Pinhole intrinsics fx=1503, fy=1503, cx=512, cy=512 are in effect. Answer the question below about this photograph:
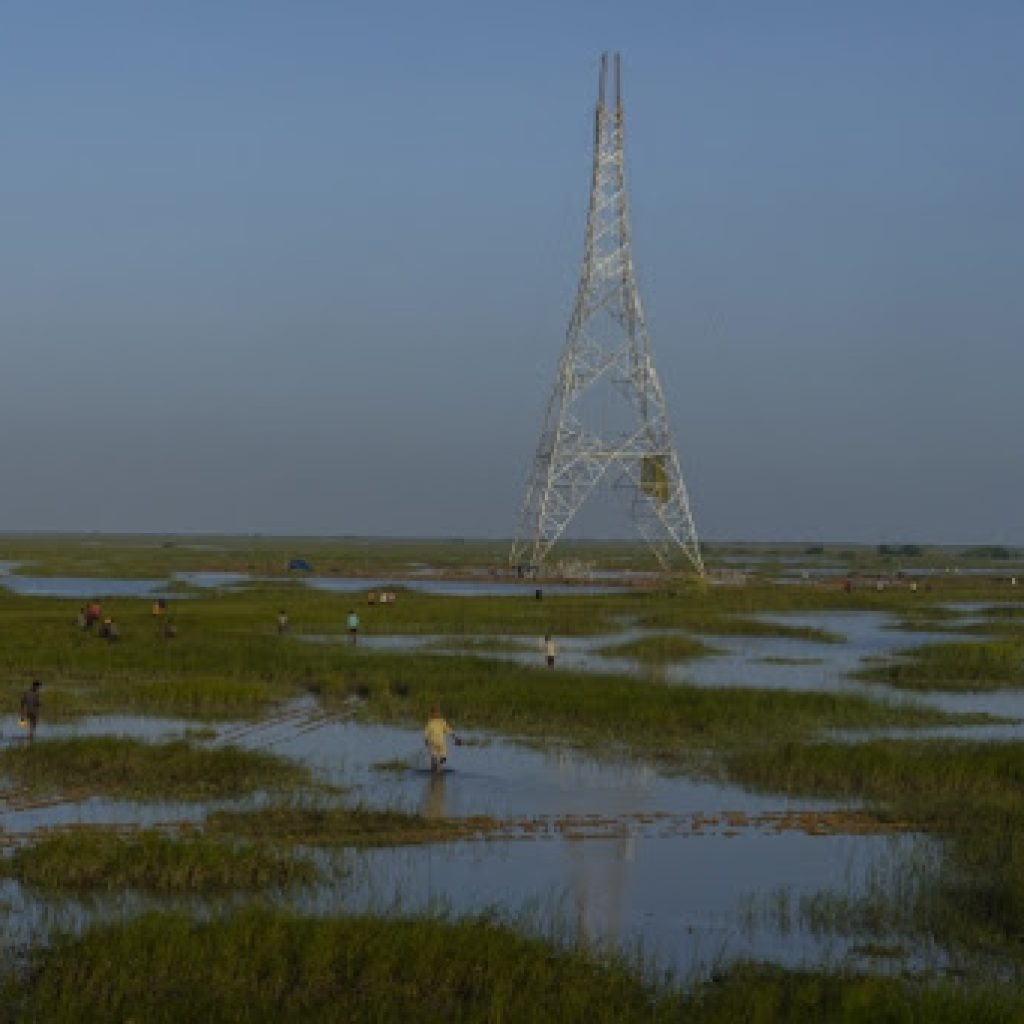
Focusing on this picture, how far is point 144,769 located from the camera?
2056 centimetres

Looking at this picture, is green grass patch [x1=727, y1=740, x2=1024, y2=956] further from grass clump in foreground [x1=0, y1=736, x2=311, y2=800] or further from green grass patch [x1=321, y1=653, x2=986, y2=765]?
grass clump in foreground [x1=0, y1=736, x2=311, y2=800]

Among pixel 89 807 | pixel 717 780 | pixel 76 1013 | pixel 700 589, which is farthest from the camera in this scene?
→ pixel 700 589

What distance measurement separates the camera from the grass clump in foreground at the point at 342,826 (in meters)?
16.8

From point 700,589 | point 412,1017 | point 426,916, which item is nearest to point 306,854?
point 426,916

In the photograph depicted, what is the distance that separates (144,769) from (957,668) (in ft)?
77.8

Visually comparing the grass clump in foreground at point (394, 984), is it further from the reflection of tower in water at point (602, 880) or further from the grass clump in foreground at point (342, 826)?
the grass clump in foreground at point (342, 826)

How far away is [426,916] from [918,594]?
63.9 meters

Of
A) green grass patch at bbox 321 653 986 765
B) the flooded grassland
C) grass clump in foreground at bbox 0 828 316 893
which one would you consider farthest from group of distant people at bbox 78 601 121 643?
grass clump in foreground at bbox 0 828 316 893

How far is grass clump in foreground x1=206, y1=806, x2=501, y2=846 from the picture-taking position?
16.8m

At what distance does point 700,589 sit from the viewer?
219ft

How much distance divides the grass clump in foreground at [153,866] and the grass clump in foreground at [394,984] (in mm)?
2032

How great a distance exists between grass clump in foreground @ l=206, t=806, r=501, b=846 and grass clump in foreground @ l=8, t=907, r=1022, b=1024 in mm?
4201

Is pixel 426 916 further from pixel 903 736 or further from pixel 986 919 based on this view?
pixel 903 736

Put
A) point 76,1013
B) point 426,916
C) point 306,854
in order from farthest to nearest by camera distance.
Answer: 1. point 306,854
2. point 426,916
3. point 76,1013
